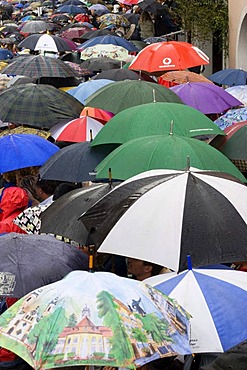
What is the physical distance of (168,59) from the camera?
1334 cm

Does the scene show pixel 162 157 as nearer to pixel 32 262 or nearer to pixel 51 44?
pixel 32 262

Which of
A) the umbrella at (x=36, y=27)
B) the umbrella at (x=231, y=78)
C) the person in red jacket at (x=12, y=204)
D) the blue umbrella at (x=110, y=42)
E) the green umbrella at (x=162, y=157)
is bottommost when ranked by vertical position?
the umbrella at (x=36, y=27)

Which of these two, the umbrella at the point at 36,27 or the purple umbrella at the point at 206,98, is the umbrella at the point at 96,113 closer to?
the purple umbrella at the point at 206,98

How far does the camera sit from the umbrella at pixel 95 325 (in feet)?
13.2

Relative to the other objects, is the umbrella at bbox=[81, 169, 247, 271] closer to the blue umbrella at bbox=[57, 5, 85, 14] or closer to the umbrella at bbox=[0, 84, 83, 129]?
the umbrella at bbox=[0, 84, 83, 129]

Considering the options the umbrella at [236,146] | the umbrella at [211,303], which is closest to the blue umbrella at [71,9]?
the umbrella at [236,146]

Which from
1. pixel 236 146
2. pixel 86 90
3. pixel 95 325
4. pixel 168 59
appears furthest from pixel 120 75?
pixel 95 325

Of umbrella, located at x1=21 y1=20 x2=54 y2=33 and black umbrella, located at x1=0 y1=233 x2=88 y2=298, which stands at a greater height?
black umbrella, located at x1=0 y1=233 x2=88 y2=298

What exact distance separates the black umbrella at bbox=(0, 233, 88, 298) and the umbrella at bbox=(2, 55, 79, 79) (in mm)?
7675

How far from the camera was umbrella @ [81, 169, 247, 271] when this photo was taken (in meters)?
5.31

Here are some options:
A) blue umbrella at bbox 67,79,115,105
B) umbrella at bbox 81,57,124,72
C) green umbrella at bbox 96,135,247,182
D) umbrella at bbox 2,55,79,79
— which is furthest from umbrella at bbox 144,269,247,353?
umbrella at bbox 81,57,124,72

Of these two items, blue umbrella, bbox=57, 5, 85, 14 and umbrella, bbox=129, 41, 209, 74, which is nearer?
umbrella, bbox=129, 41, 209, 74

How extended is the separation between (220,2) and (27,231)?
628 inches

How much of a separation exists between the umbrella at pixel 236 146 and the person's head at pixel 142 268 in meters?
2.43
